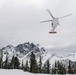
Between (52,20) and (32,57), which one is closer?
(52,20)

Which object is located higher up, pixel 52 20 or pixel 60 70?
pixel 52 20

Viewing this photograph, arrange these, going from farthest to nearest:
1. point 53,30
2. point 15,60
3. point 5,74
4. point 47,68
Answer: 1. point 47,68
2. point 15,60
3. point 5,74
4. point 53,30

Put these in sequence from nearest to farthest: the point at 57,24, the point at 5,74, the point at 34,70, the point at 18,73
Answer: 1. the point at 57,24
2. the point at 5,74
3. the point at 18,73
4. the point at 34,70

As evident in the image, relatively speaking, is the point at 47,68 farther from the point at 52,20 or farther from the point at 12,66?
the point at 52,20

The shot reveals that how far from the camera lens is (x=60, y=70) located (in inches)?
4596

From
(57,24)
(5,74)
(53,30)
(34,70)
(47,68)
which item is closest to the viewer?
(57,24)

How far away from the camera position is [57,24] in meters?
25.8

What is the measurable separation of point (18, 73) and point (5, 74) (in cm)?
467

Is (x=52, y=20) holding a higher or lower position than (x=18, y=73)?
higher

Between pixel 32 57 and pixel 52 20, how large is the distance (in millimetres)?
86697

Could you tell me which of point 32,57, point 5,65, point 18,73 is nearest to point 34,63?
point 32,57

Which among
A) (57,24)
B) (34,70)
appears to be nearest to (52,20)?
(57,24)

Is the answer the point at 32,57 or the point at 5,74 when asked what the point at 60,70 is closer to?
the point at 32,57

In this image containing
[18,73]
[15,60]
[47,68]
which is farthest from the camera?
[47,68]
